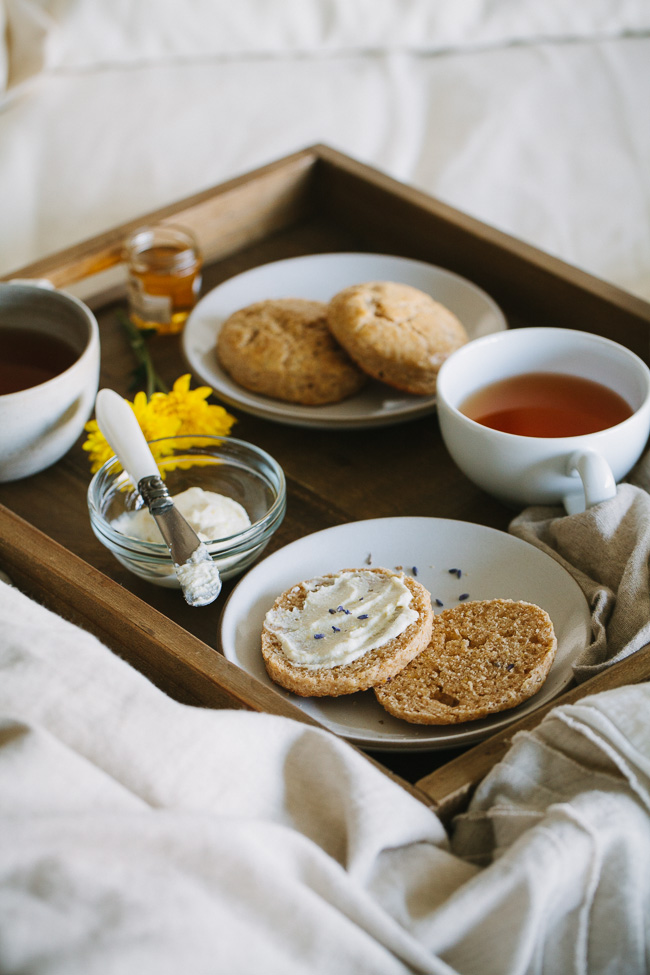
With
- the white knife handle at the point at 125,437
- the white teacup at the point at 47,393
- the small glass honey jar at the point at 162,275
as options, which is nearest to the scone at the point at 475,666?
the white knife handle at the point at 125,437

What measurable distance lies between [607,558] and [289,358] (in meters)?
0.41

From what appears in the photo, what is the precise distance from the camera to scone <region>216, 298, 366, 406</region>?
1038mm

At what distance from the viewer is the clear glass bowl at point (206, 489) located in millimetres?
818

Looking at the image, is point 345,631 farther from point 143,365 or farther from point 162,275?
point 162,275

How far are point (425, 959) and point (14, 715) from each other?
0.28m

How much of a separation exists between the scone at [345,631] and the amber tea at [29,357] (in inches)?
14.2

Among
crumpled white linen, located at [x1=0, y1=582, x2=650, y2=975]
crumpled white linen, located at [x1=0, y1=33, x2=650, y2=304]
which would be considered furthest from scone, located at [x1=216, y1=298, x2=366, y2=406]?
crumpled white linen, located at [x1=0, y1=33, x2=650, y2=304]

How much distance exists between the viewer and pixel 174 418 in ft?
3.20

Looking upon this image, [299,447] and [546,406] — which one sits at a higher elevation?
[546,406]

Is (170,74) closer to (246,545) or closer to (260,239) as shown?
(260,239)

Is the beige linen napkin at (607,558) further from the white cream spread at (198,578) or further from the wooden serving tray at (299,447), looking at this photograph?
the white cream spread at (198,578)

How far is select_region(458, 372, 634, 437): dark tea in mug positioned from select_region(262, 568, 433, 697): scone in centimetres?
21

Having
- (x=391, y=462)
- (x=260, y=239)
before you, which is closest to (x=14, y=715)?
(x=391, y=462)

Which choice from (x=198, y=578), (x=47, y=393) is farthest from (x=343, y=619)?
(x=47, y=393)
